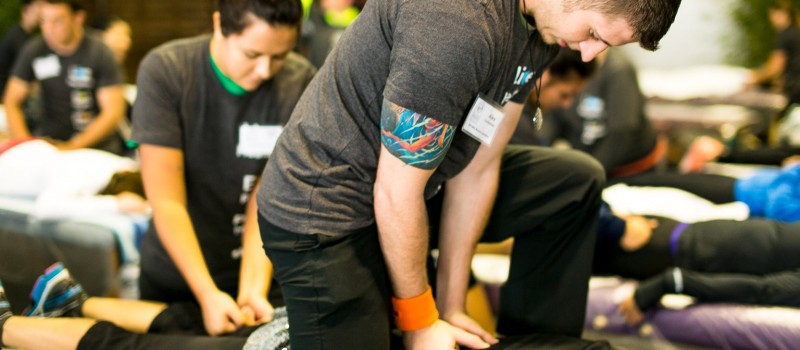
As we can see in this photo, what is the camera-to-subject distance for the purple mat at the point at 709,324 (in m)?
2.20

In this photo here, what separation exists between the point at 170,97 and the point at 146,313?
0.57 m

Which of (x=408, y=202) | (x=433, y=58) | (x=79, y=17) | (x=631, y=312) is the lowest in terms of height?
(x=631, y=312)

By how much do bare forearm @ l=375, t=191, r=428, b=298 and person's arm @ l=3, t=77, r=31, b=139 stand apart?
3.29m

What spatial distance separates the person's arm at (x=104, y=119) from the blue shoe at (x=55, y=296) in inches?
73.4

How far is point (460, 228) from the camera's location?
5.34 feet

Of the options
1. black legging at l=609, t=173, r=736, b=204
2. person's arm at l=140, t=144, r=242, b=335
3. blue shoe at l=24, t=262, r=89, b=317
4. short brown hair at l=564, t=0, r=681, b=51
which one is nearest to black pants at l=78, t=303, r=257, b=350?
person's arm at l=140, t=144, r=242, b=335

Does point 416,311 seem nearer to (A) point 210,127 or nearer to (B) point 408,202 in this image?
(B) point 408,202

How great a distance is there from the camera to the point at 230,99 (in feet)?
6.38

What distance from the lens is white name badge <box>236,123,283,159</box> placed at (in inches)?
77.5

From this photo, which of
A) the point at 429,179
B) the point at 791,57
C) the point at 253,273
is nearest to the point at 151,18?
the point at 791,57

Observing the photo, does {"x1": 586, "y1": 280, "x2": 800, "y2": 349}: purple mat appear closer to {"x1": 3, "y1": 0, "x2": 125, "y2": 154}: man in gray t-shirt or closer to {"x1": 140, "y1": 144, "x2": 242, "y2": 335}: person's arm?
{"x1": 140, "y1": 144, "x2": 242, "y2": 335}: person's arm

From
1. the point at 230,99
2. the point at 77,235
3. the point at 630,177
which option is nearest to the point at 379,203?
the point at 230,99

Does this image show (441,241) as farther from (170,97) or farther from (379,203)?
(170,97)

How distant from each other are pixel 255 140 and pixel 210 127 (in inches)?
4.5
